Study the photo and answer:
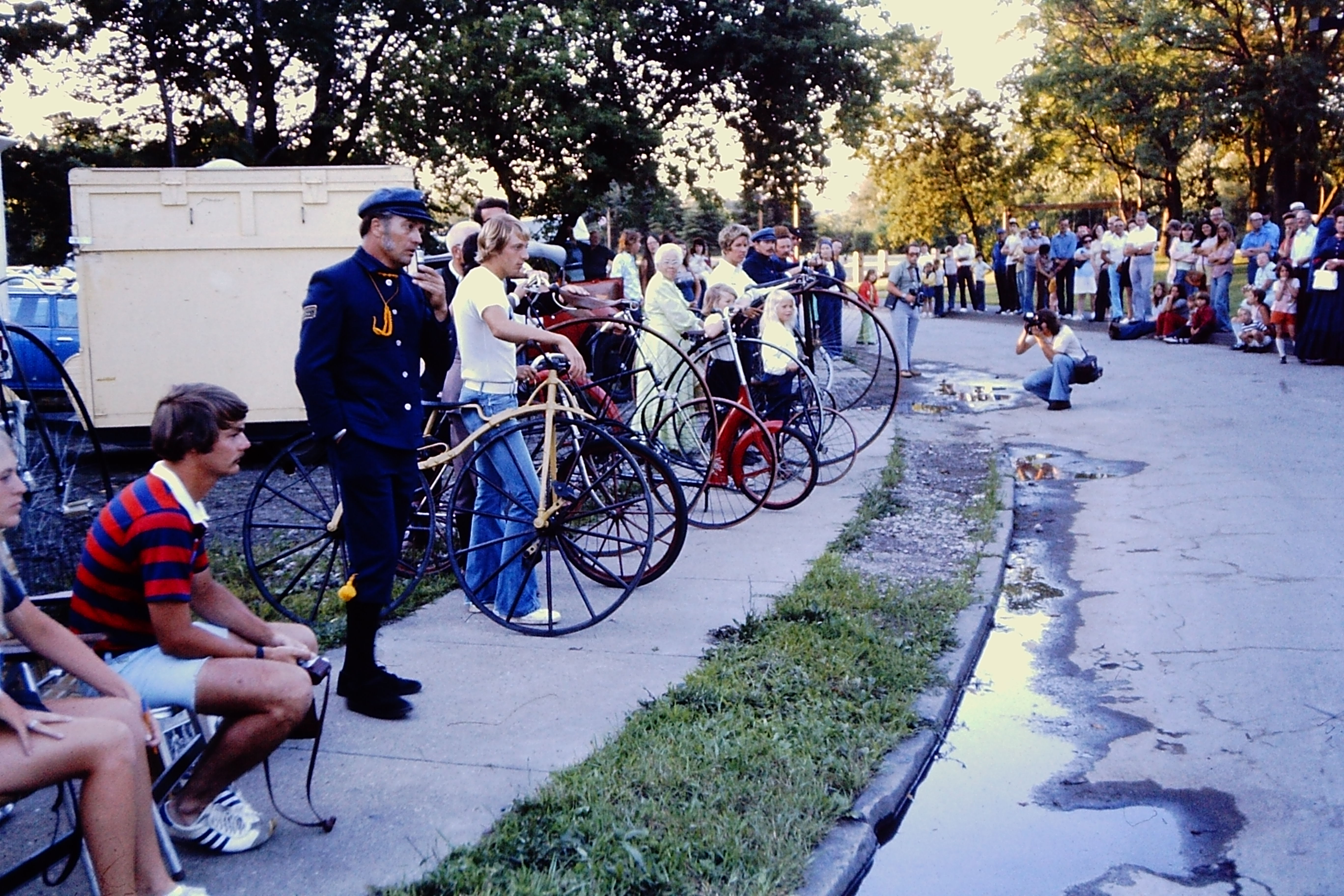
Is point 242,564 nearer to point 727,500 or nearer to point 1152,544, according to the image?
point 727,500

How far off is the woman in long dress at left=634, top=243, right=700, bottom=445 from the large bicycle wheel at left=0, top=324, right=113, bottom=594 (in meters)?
3.50

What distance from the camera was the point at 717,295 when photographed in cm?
911

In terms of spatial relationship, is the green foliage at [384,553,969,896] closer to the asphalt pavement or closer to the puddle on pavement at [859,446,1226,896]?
the puddle on pavement at [859,446,1226,896]

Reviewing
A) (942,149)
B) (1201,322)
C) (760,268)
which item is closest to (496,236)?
(760,268)

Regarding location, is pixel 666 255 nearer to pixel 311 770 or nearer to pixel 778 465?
pixel 778 465

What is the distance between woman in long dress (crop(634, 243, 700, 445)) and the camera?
909 centimetres

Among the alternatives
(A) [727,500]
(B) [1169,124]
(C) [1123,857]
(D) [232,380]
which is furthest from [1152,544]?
(B) [1169,124]

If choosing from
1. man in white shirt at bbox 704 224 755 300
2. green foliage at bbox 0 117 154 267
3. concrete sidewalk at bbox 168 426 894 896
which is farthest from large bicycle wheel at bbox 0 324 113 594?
green foliage at bbox 0 117 154 267

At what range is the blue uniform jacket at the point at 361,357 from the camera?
4.98 meters

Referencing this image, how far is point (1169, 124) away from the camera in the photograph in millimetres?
33031

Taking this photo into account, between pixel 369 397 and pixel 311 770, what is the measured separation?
1.61 meters

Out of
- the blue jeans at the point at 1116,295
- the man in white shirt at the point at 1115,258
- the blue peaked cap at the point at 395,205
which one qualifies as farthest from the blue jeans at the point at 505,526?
the blue jeans at the point at 1116,295

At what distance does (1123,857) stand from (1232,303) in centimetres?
2414

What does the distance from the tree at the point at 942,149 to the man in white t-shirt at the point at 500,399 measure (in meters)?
42.7
